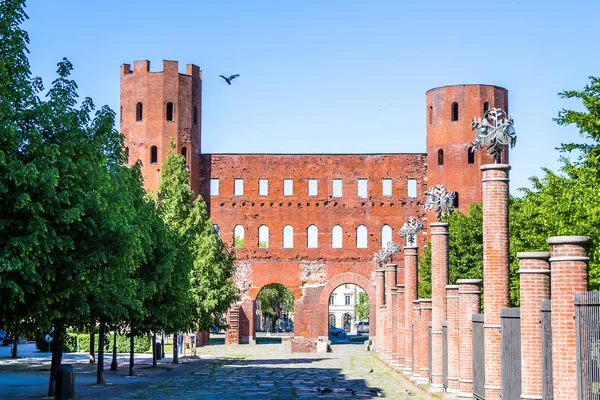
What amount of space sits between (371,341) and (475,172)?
11.6 m

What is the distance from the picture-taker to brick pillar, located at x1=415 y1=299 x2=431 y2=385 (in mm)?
27031

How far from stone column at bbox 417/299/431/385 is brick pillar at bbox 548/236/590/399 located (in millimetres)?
14776

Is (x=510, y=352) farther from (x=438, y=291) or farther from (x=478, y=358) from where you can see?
(x=438, y=291)

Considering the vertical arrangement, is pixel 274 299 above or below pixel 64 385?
above

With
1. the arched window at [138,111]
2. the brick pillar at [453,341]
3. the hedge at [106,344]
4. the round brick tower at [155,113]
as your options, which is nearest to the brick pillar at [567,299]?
the brick pillar at [453,341]

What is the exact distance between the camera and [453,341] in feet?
71.9

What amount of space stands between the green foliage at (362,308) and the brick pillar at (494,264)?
86.1 meters

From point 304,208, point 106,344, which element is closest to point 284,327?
point 304,208

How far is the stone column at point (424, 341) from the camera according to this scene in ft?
88.7

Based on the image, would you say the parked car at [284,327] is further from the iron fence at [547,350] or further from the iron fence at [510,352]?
the iron fence at [547,350]

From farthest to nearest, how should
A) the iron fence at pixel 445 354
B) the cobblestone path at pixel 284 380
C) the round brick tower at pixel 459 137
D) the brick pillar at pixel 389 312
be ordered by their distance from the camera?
the round brick tower at pixel 459 137 < the brick pillar at pixel 389 312 < the cobblestone path at pixel 284 380 < the iron fence at pixel 445 354

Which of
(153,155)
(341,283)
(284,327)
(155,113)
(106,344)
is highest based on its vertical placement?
(155,113)

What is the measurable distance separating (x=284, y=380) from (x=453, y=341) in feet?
28.3

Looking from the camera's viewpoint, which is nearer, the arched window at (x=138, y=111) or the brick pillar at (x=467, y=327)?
the brick pillar at (x=467, y=327)
